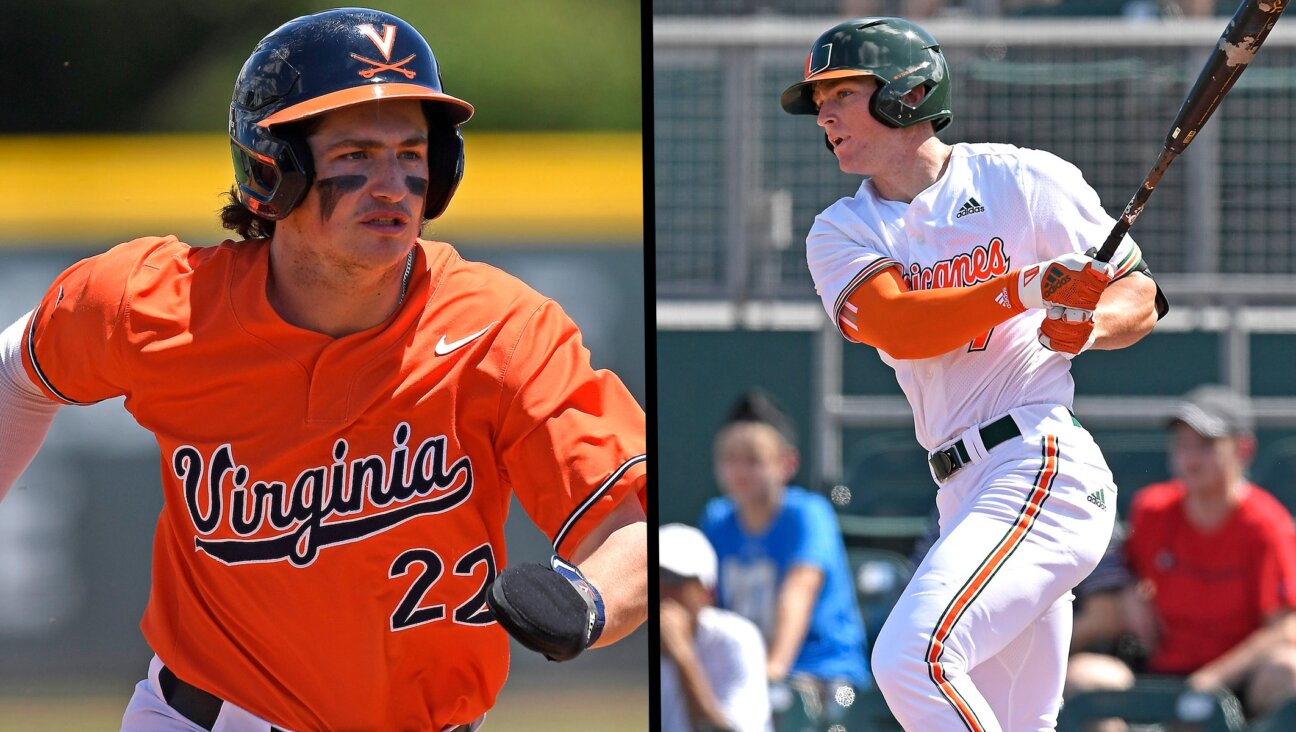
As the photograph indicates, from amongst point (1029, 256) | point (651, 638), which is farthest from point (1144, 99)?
point (651, 638)

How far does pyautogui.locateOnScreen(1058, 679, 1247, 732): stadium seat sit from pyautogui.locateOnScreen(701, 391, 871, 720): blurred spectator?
64 cm

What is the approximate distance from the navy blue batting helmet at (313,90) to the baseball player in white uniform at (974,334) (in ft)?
2.46

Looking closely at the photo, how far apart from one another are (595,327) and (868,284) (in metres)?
2.79

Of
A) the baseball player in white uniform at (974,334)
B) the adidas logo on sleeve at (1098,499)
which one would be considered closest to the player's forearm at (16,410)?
the baseball player in white uniform at (974,334)

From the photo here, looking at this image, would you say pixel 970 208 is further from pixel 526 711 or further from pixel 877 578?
pixel 526 711

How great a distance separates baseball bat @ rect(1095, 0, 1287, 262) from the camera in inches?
112

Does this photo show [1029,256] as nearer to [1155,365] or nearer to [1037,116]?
[1155,365]

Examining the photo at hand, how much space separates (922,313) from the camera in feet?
9.80

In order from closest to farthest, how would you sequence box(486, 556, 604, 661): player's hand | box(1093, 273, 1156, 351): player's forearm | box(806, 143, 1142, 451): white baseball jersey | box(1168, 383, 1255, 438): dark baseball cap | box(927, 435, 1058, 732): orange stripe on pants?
1. box(486, 556, 604, 661): player's hand
2. box(927, 435, 1058, 732): orange stripe on pants
3. box(1093, 273, 1156, 351): player's forearm
4. box(806, 143, 1142, 451): white baseball jersey
5. box(1168, 383, 1255, 438): dark baseball cap

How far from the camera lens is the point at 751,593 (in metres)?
4.98

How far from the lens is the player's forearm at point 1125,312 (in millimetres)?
2959

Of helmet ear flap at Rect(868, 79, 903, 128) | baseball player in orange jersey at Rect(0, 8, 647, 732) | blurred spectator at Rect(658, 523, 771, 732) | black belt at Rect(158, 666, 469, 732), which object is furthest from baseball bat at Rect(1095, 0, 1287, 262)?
blurred spectator at Rect(658, 523, 771, 732)

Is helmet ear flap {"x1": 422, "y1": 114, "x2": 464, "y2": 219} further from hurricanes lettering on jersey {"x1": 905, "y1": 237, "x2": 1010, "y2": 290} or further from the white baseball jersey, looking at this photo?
hurricanes lettering on jersey {"x1": 905, "y1": 237, "x2": 1010, "y2": 290}

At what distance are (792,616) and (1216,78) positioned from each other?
7.89 ft
